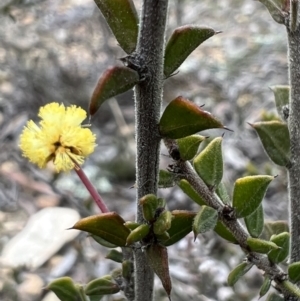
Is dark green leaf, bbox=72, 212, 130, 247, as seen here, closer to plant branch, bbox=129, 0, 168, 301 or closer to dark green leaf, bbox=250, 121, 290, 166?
plant branch, bbox=129, 0, 168, 301

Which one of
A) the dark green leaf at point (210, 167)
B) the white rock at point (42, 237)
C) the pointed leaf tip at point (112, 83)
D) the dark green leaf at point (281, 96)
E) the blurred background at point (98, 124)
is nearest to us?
the pointed leaf tip at point (112, 83)

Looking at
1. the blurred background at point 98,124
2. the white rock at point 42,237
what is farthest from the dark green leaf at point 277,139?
the white rock at point 42,237

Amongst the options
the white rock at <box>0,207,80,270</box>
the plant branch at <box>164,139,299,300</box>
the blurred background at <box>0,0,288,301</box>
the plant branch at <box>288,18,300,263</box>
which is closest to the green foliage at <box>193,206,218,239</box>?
the plant branch at <box>164,139,299,300</box>

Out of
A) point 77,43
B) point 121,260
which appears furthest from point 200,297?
point 77,43

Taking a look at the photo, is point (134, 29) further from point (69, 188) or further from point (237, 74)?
point (237, 74)

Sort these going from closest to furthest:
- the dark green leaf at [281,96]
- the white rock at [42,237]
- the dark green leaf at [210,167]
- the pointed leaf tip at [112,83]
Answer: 1. the pointed leaf tip at [112,83]
2. the dark green leaf at [210,167]
3. the dark green leaf at [281,96]
4. the white rock at [42,237]

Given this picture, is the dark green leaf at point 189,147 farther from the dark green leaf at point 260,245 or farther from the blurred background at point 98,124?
the blurred background at point 98,124
